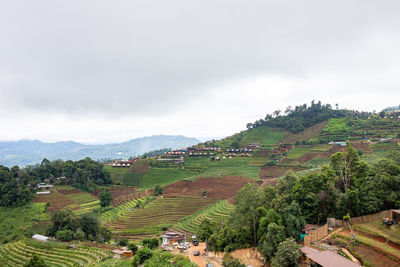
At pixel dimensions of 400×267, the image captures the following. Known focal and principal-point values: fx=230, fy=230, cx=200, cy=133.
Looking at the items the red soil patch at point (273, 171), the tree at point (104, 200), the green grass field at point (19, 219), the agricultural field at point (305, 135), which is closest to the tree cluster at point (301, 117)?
the agricultural field at point (305, 135)

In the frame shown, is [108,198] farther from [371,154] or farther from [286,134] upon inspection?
[286,134]

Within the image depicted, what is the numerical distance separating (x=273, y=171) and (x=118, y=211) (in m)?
40.6

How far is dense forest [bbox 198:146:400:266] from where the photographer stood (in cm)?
1959

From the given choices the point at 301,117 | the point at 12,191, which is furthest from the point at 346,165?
the point at 301,117

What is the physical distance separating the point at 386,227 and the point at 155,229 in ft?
102

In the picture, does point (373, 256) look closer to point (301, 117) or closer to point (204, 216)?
point (204, 216)

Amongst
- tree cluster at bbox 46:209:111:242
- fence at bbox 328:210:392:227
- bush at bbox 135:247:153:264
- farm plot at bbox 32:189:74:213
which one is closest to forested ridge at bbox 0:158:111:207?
farm plot at bbox 32:189:74:213

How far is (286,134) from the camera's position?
9588cm

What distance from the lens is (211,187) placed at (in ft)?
189

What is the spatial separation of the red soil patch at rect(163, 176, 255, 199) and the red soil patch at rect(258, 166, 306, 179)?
5.59 meters

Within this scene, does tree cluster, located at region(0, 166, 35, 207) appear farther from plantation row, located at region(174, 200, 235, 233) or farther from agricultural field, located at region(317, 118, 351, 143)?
agricultural field, located at region(317, 118, 351, 143)

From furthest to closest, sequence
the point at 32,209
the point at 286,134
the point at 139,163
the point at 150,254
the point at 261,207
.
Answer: the point at 286,134, the point at 139,163, the point at 32,209, the point at 261,207, the point at 150,254

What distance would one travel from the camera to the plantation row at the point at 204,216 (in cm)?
3824

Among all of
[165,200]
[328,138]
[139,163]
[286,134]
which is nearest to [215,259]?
[165,200]
